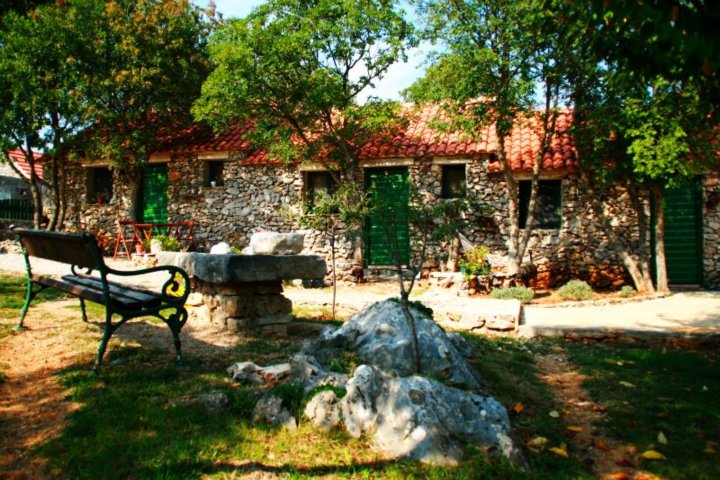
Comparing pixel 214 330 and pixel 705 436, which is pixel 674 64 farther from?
pixel 214 330

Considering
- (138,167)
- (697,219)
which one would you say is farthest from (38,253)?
(697,219)

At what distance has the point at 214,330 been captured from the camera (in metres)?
5.34

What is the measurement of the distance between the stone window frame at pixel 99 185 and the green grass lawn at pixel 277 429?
12.5m

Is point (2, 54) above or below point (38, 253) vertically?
above

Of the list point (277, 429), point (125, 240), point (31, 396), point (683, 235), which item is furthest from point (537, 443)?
point (125, 240)

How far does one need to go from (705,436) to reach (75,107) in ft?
49.4

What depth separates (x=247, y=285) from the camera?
5.33m

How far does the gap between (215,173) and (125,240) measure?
3.19m

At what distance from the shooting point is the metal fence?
17928 millimetres

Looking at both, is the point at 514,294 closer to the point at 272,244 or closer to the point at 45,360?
the point at 272,244

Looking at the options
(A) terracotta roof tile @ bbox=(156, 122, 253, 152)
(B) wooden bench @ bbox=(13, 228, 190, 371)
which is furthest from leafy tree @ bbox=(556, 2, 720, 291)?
(A) terracotta roof tile @ bbox=(156, 122, 253, 152)

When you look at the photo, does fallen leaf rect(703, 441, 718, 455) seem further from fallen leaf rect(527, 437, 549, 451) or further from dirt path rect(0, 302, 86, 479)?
dirt path rect(0, 302, 86, 479)

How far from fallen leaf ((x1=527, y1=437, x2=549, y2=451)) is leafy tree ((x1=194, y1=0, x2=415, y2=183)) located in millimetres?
8922

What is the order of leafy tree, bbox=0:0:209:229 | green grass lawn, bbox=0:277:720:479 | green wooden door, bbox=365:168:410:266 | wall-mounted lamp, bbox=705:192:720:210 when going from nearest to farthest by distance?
green grass lawn, bbox=0:277:720:479
wall-mounted lamp, bbox=705:192:720:210
green wooden door, bbox=365:168:410:266
leafy tree, bbox=0:0:209:229
